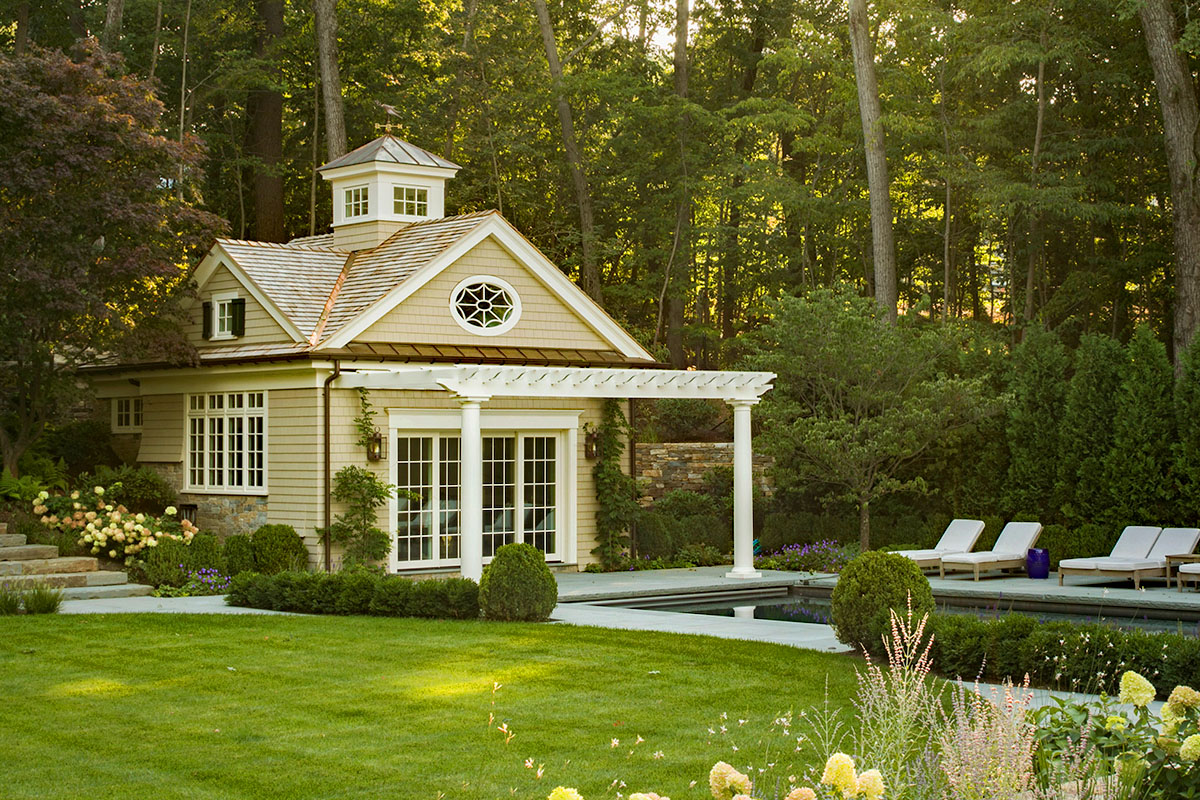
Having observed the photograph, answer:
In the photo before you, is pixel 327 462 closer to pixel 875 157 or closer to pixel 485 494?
pixel 485 494

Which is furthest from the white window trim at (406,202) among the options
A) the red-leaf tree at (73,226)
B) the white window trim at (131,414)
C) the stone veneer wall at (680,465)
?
the stone veneer wall at (680,465)

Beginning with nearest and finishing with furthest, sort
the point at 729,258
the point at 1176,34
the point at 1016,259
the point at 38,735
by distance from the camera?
1. the point at 38,735
2. the point at 1176,34
3. the point at 1016,259
4. the point at 729,258

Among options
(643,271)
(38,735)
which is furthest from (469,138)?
(38,735)

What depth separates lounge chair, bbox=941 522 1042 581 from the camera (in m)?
17.7

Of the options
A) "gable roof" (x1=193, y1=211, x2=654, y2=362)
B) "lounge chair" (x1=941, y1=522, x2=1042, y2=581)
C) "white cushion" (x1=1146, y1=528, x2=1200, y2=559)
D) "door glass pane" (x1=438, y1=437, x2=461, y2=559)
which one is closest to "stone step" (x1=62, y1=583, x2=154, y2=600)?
"gable roof" (x1=193, y1=211, x2=654, y2=362)

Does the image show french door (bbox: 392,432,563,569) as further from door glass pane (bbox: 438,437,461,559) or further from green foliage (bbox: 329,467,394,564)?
green foliage (bbox: 329,467,394,564)

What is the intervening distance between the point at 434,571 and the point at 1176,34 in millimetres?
15016

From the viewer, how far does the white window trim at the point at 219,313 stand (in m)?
18.3

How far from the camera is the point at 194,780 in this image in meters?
6.57

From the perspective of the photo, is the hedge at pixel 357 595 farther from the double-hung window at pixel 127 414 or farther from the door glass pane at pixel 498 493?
the double-hung window at pixel 127 414

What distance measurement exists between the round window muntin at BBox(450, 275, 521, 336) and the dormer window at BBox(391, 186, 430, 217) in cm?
257

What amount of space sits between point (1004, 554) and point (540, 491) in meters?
6.52

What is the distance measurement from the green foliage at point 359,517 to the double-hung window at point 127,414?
16.8 feet

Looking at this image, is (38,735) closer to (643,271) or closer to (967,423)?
(967,423)
